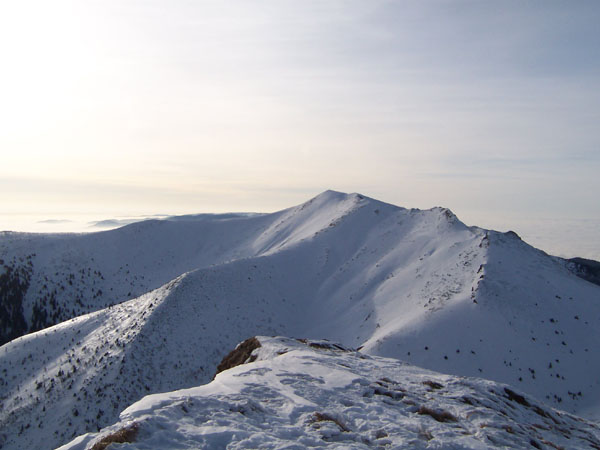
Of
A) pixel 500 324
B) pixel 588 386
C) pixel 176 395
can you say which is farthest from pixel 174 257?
pixel 176 395

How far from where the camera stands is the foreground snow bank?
8.36 metres

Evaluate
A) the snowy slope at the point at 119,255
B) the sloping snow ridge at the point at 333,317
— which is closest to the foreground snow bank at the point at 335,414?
the sloping snow ridge at the point at 333,317

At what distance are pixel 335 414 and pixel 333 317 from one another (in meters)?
34.8

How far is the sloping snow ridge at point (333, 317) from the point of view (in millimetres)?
30391

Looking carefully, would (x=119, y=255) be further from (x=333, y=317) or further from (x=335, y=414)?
(x=335, y=414)

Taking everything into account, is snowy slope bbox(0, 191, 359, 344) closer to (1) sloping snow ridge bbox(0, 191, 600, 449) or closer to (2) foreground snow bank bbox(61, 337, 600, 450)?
(1) sloping snow ridge bbox(0, 191, 600, 449)

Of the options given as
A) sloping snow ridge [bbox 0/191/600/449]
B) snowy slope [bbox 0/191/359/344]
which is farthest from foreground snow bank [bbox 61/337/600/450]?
snowy slope [bbox 0/191/359/344]

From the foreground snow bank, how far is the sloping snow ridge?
17.1 m

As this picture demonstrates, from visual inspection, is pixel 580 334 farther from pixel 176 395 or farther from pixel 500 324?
pixel 176 395

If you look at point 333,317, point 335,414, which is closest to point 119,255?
point 333,317

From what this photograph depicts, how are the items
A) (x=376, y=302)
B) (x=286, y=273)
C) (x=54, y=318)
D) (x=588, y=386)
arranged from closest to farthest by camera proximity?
(x=588, y=386) < (x=376, y=302) < (x=286, y=273) < (x=54, y=318)

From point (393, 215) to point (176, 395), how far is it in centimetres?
5436

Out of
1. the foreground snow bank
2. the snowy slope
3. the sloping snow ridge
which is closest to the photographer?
the foreground snow bank

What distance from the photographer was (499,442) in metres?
9.84
